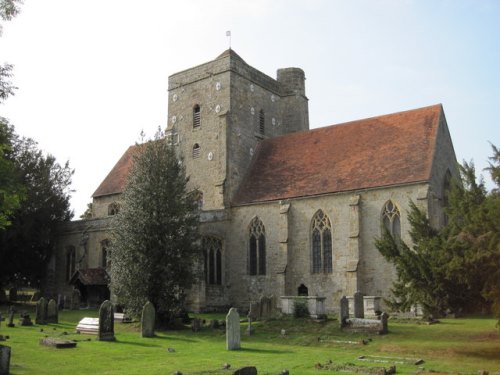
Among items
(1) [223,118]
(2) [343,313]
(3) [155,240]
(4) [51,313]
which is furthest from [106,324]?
(1) [223,118]

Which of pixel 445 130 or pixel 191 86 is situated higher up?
pixel 191 86

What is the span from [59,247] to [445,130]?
27966 mm

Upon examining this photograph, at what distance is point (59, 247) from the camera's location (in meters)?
38.9

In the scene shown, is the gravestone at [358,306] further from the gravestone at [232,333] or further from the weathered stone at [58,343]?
the weathered stone at [58,343]

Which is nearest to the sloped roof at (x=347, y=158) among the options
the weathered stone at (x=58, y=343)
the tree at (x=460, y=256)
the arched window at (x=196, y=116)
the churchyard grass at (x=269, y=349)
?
the arched window at (x=196, y=116)

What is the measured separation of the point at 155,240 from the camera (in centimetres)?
2286

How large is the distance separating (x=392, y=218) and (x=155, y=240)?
1213 cm

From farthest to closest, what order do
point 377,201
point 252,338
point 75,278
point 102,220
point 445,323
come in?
1. point 102,220
2. point 75,278
3. point 377,201
4. point 445,323
5. point 252,338

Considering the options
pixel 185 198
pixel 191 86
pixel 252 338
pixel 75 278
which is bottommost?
pixel 252 338

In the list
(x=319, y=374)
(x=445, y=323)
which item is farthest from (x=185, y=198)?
(x=319, y=374)

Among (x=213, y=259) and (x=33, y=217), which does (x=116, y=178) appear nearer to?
(x=33, y=217)

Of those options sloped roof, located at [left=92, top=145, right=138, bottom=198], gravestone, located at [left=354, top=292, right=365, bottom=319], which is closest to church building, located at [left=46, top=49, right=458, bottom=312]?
sloped roof, located at [left=92, top=145, right=138, bottom=198]

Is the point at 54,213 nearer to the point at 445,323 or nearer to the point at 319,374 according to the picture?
the point at 445,323

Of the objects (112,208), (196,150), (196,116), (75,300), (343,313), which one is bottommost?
(343,313)
